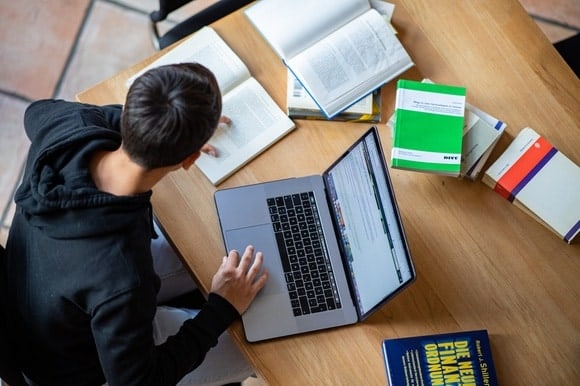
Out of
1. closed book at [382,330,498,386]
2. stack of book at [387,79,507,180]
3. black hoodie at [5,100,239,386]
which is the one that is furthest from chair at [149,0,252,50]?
closed book at [382,330,498,386]

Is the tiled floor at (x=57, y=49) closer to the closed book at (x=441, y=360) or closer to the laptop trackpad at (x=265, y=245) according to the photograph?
the laptop trackpad at (x=265, y=245)

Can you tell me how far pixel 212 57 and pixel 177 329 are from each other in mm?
579

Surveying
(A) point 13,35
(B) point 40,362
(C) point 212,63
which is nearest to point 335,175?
(C) point 212,63

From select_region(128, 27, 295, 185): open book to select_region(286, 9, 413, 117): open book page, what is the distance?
91mm

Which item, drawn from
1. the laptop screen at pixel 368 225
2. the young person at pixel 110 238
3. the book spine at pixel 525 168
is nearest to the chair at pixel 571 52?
the book spine at pixel 525 168

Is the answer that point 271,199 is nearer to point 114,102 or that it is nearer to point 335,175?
point 335,175

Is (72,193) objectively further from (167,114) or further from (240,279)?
(240,279)

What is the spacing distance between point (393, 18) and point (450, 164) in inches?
15.3

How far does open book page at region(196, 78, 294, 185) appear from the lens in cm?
136

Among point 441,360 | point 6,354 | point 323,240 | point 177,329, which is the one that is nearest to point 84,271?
point 6,354

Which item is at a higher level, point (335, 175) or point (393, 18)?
point (393, 18)

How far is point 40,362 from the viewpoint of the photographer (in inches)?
50.3

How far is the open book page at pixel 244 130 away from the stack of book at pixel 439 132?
23 cm

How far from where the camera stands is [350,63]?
1.42 meters
